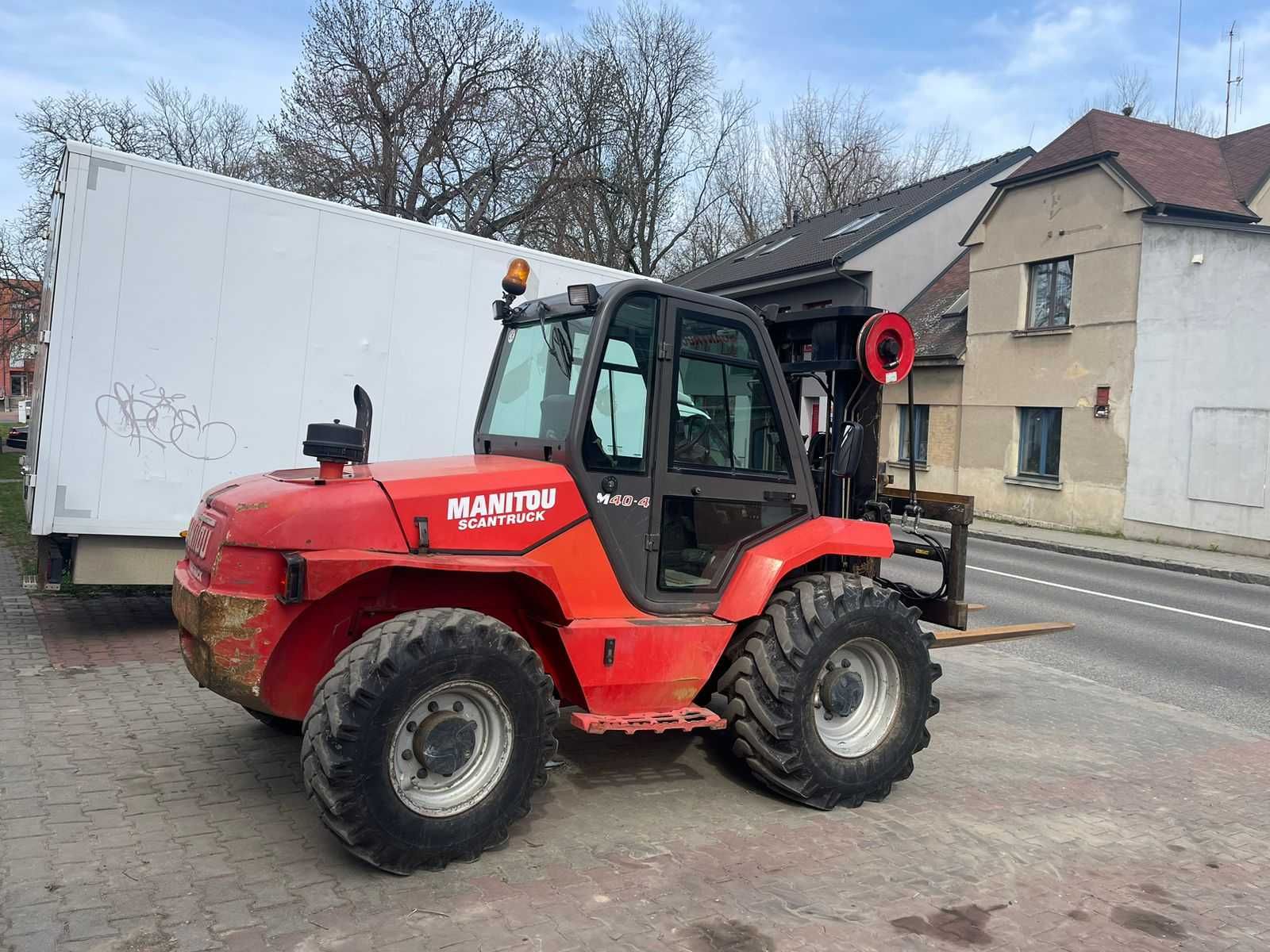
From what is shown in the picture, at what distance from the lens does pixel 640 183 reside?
117ft

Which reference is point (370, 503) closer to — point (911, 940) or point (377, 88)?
point (911, 940)

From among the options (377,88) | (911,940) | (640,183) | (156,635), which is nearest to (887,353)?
(911,940)

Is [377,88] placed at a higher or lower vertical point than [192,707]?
higher

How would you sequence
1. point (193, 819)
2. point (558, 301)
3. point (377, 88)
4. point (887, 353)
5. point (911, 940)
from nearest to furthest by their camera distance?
point (911, 940), point (193, 819), point (558, 301), point (887, 353), point (377, 88)

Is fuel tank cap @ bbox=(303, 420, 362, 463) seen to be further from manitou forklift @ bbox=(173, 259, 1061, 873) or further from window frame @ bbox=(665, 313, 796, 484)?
window frame @ bbox=(665, 313, 796, 484)

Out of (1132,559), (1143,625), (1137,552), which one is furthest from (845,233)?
(1143,625)

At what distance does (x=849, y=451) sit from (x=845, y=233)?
88.5 ft

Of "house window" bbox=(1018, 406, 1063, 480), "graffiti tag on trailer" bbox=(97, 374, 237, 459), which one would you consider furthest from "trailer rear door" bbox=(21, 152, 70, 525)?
"house window" bbox=(1018, 406, 1063, 480)

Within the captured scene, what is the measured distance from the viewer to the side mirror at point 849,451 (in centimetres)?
471

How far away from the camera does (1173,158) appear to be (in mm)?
21188

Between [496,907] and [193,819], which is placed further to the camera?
[193,819]

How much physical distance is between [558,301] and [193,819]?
114 inches

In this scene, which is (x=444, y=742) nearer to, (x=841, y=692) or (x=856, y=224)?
(x=841, y=692)

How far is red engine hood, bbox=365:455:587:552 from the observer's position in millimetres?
3973
